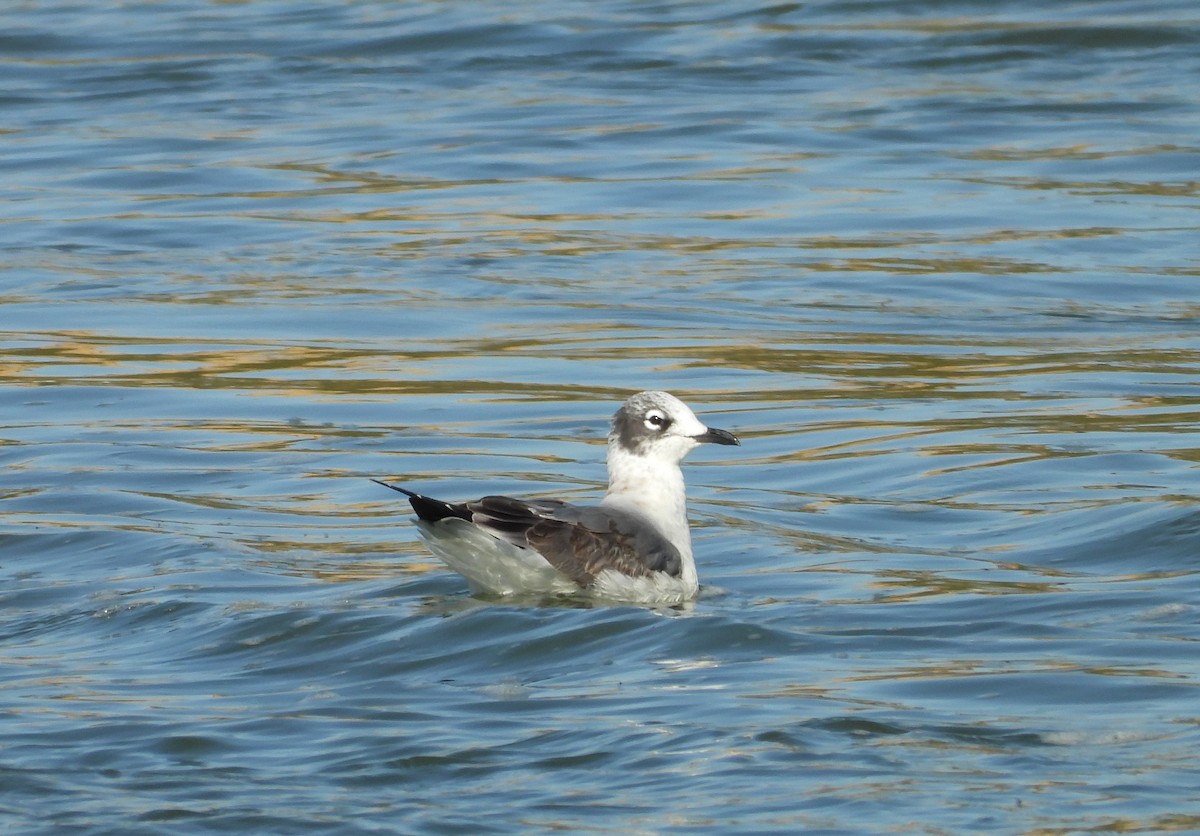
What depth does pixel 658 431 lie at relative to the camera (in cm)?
1005

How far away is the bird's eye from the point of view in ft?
33.0

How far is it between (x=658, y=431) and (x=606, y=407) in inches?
128

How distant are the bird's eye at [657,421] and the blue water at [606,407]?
2.23ft

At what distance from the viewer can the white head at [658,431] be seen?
10047 millimetres

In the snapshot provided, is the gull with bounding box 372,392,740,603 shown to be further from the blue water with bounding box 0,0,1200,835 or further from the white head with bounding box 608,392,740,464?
the white head with bounding box 608,392,740,464

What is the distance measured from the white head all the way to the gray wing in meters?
0.64

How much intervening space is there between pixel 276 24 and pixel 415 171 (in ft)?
30.0

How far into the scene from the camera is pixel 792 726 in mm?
7129

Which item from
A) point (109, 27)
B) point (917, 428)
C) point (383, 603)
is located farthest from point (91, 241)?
point (109, 27)

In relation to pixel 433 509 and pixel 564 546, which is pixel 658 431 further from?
pixel 433 509

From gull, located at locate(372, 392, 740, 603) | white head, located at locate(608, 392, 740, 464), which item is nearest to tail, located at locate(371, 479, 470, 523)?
gull, located at locate(372, 392, 740, 603)

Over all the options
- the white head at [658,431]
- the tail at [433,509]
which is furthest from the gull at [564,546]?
the white head at [658,431]

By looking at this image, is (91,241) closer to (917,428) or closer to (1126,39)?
(917,428)

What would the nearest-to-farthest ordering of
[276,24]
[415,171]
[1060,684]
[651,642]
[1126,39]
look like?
[1060,684]
[651,642]
[415,171]
[1126,39]
[276,24]
